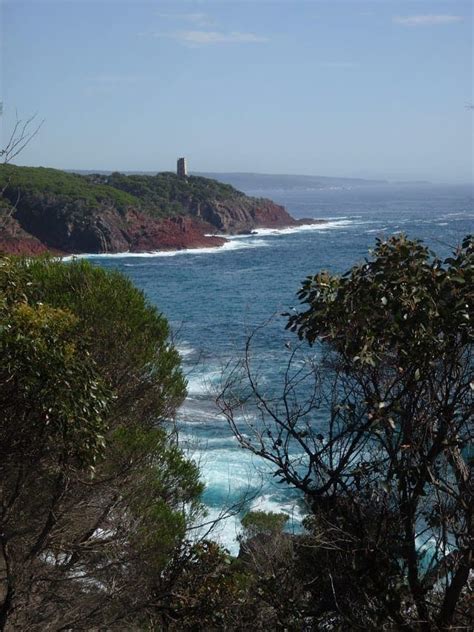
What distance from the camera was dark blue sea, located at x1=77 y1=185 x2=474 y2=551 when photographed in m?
21.0

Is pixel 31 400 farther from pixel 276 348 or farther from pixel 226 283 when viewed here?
pixel 226 283

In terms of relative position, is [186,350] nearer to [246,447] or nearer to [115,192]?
[246,447]

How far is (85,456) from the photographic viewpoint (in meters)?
7.60

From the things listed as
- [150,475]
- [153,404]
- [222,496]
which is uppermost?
[153,404]

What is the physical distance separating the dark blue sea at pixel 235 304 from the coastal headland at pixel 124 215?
415 cm

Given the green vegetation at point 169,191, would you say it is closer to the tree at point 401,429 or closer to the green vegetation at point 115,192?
the green vegetation at point 115,192

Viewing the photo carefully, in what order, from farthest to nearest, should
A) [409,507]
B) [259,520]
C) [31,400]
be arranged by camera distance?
1. [259,520]
2. [31,400]
3. [409,507]

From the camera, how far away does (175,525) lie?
1154 centimetres

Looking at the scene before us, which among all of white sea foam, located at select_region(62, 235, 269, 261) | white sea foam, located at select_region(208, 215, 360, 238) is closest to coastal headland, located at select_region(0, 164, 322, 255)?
white sea foam, located at select_region(62, 235, 269, 261)

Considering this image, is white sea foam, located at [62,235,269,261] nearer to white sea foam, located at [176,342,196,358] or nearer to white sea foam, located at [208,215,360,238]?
white sea foam, located at [208,215,360,238]

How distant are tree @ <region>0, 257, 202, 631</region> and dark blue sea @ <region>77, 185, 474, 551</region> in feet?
4.12

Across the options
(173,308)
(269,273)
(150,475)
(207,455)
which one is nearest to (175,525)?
(150,475)

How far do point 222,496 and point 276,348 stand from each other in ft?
45.4

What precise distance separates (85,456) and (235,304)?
141 feet
